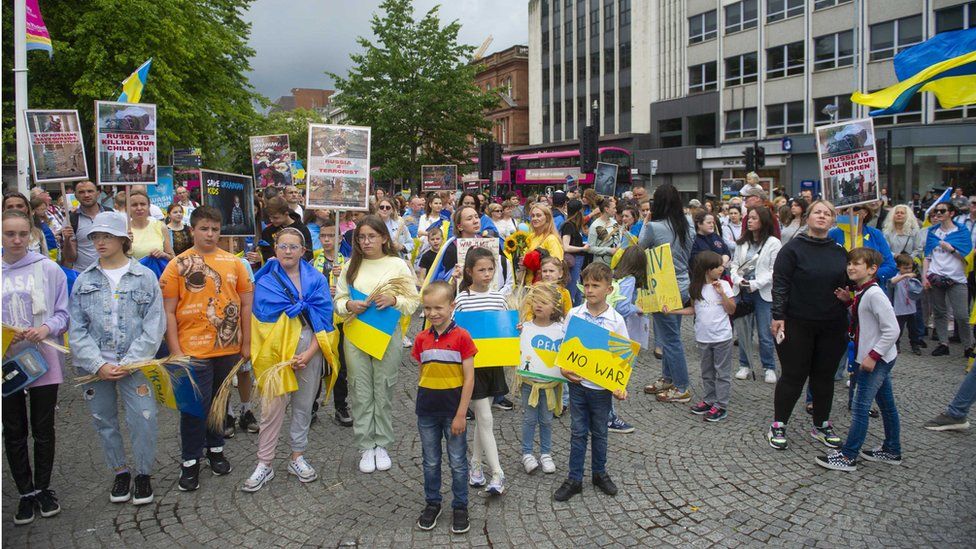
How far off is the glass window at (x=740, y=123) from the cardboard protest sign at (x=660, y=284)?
37.1 meters

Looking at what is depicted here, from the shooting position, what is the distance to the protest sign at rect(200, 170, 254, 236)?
6055 millimetres

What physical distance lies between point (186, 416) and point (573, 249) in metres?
Result: 5.26

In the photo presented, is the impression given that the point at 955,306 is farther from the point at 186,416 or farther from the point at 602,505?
the point at 186,416

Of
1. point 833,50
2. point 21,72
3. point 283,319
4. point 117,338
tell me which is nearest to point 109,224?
point 117,338

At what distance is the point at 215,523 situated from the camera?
172 inches

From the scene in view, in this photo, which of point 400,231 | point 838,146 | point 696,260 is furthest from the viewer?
point 400,231

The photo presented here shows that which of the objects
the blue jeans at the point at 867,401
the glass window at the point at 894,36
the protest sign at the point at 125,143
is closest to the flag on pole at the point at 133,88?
the protest sign at the point at 125,143

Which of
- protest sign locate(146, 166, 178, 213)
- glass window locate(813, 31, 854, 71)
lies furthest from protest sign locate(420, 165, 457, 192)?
glass window locate(813, 31, 854, 71)

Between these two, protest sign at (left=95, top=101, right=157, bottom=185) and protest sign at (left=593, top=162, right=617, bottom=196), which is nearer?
protest sign at (left=95, top=101, right=157, bottom=185)

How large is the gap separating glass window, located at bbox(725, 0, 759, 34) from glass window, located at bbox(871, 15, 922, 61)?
25.2ft

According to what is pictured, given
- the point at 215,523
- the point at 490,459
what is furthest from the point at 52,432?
the point at 490,459

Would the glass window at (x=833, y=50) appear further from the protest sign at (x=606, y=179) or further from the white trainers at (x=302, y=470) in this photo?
the white trainers at (x=302, y=470)

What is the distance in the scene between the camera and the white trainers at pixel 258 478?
4.79m

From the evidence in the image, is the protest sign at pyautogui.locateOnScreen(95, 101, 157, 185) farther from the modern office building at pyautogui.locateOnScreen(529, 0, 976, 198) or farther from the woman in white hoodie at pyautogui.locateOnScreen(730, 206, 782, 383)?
the modern office building at pyautogui.locateOnScreen(529, 0, 976, 198)
